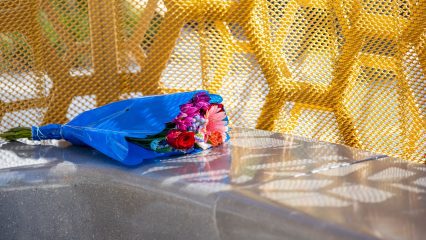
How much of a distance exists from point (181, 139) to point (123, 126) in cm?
16

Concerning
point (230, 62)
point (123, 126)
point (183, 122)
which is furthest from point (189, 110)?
point (230, 62)

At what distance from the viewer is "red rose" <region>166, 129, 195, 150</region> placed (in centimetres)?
140

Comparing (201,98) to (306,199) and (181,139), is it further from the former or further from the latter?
(306,199)

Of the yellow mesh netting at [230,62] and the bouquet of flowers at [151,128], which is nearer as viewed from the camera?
the bouquet of flowers at [151,128]

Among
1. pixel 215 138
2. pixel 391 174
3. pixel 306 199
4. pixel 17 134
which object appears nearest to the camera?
pixel 306 199

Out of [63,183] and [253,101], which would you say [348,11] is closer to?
[253,101]

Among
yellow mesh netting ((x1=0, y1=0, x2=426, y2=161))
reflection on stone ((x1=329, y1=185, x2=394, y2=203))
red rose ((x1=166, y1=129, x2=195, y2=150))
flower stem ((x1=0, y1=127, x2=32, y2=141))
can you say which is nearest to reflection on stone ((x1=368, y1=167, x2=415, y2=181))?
reflection on stone ((x1=329, y1=185, x2=394, y2=203))

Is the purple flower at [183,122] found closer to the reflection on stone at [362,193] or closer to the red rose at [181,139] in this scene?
the red rose at [181,139]

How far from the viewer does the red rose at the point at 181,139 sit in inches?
55.3

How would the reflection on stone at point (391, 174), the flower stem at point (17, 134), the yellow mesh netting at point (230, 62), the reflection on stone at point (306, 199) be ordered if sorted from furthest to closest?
the yellow mesh netting at point (230, 62)
the flower stem at point (17, 134)
the reflection on stone at point (391, 174)
the reflection on stone at point (306, 199)

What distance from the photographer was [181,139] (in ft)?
4.60

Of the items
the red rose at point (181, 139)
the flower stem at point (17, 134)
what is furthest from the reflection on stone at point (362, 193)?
the flower stem at point (17, 134)

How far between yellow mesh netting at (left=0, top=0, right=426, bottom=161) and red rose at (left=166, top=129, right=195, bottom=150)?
0.46m

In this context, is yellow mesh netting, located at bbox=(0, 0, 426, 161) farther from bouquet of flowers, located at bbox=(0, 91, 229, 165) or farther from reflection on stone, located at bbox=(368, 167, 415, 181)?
reflection on stone, located at bbox=(368, 167, 415, 181)
